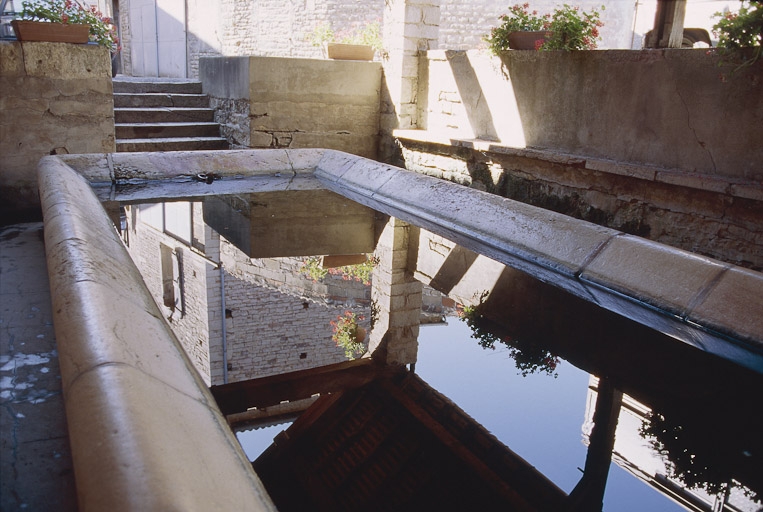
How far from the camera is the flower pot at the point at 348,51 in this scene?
6.30m

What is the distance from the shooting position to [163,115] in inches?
257

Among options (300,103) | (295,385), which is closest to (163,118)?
(300,103)

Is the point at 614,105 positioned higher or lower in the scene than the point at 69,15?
lower

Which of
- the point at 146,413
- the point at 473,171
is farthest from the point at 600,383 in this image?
the point at 473,171

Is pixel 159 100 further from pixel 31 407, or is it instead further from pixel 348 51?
pixel 31 407

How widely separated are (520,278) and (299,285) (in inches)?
39.3

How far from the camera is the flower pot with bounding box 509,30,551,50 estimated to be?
490cm

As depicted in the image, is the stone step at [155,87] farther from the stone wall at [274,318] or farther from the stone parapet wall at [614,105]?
the stone wall at [274,318]

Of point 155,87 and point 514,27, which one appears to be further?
point 155,87

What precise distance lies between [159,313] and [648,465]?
1406mm

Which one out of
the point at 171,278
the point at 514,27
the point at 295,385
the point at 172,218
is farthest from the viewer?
the point at 514,27

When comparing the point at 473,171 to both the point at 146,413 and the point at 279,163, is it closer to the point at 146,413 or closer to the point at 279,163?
the point at 279,163

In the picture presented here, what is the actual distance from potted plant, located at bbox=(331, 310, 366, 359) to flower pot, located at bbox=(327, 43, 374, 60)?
4.50 m

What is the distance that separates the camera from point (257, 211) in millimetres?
3855
